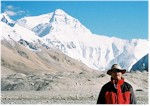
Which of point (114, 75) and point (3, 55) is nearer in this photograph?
point (114, 75)

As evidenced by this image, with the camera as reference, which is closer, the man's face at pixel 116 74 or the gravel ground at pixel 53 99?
the man's face at pixel 116 74

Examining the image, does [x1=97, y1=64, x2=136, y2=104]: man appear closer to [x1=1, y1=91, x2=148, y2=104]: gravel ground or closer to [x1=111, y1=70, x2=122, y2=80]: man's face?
[x1=111, y1=70, x2=122, y2=80]: man's face

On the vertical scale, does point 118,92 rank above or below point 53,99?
below

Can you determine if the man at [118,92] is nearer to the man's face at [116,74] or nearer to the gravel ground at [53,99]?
the man's face at [116,74]

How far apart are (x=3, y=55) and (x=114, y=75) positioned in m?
140

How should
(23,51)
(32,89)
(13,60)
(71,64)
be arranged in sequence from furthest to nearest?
(71,64)
(23,51)
(13,60)
(32,89)

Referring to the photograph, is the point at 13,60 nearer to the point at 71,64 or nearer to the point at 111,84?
the point at 71,64

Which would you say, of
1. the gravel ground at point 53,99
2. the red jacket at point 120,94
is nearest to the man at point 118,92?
the red jacket at point 120,94

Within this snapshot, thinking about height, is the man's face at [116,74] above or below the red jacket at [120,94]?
above

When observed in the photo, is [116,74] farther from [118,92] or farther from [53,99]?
[53,99]

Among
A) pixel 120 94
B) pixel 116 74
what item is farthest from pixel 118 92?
pixel 116 74

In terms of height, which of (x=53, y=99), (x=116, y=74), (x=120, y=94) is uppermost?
(x=116, y=74)

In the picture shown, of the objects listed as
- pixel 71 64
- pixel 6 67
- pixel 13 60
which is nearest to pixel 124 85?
pixel 6 67

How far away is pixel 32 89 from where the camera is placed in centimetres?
4581
